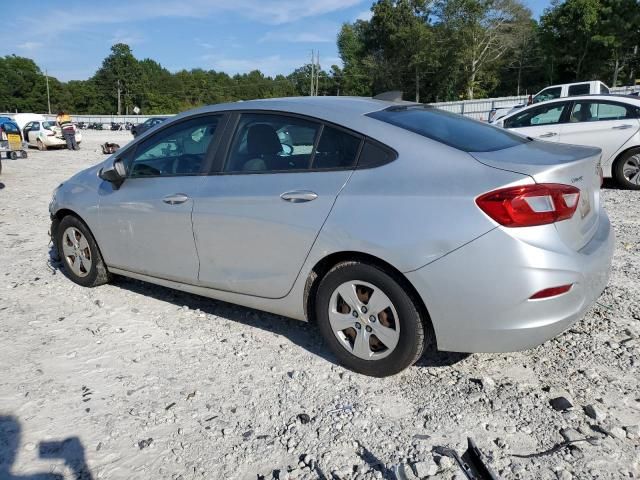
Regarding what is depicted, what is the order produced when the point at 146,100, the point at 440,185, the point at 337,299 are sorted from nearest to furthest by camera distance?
the point at 440,185 → the point at 337,299 → the point at 146,100

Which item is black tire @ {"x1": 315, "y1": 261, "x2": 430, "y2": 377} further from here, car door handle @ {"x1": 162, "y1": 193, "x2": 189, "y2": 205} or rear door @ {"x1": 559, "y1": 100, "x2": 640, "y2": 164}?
rear door @ {"x1": 559, "y1": 100, "x2": 640, "y2": 164}

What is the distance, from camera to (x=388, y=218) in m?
2.70

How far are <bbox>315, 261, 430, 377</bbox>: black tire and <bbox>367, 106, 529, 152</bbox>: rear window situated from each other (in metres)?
0.83

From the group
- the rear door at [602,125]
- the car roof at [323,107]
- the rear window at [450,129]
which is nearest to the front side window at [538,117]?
the rear door at [602,125]

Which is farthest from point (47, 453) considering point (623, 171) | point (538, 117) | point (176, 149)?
point (538, 117)

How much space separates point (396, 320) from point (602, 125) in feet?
24.4

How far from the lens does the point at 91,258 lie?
4504 mm

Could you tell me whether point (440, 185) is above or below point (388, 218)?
above

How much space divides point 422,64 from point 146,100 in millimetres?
70756

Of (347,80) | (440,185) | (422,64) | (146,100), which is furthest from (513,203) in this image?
(146,100)

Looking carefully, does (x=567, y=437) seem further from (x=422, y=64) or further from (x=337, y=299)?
(x=422, y=64)

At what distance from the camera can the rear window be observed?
2924mm

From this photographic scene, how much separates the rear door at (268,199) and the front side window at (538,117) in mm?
7324

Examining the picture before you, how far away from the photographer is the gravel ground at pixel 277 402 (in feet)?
7.70
